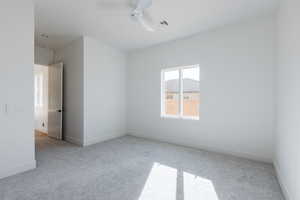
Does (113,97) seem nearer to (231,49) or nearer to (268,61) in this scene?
(231,49)

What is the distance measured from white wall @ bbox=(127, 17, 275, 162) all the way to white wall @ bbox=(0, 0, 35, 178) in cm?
280

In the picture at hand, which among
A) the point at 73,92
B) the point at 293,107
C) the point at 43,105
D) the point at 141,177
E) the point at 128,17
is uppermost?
the point at 128,17

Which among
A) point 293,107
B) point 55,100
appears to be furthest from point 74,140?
point 293,107

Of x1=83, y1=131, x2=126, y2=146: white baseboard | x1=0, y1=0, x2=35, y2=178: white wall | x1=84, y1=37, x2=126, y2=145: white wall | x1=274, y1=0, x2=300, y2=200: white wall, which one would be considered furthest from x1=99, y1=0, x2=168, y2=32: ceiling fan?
x1=83, y1=131, x2=126, y2=146: white baseboard

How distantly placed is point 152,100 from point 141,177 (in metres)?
2.38

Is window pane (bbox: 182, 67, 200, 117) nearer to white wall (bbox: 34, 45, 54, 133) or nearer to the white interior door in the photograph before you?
the white interior door

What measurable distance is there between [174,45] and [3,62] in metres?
3.36

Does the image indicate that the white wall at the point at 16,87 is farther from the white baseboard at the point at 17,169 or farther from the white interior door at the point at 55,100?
the white interior door at the point at 55,100

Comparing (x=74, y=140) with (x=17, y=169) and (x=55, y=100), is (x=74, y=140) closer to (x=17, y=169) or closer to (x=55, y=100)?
(x=55, y=100)

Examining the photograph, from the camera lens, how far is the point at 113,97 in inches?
173

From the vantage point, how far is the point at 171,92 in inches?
160

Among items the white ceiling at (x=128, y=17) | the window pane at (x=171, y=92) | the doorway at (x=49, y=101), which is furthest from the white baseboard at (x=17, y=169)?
the window pane at (x=171, y=92)

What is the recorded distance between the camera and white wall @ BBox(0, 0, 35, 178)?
2115 mm

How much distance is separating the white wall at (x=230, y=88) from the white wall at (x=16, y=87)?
9.19ft
